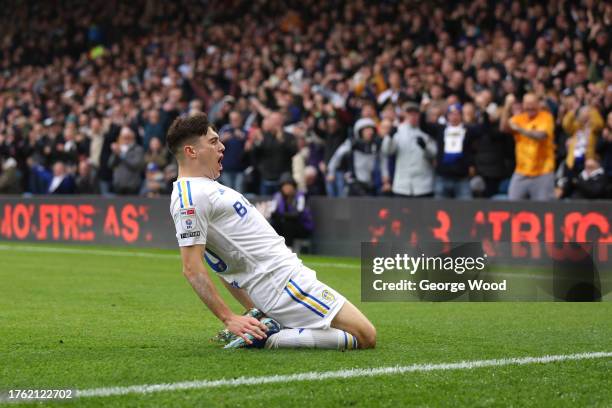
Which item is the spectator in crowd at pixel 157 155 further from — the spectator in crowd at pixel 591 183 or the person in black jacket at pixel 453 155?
the spectator in crowd at pixel 591 183

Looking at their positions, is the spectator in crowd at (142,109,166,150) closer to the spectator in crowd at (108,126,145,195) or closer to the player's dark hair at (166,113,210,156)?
the spectator in crowd at (108,126,145,195)

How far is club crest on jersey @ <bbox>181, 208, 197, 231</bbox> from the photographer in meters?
6.65

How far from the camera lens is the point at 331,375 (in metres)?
5.96

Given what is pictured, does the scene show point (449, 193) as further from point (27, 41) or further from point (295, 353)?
point (27, 41)

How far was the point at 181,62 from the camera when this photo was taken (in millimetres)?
26875

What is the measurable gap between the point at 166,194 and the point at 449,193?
20.3 feet

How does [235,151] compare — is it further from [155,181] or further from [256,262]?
[256,262]

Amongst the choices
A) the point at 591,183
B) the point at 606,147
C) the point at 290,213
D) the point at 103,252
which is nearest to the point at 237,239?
the point at 591,183

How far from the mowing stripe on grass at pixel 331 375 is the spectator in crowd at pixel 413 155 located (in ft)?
31.7

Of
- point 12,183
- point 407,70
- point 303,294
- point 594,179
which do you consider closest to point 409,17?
point 407,70

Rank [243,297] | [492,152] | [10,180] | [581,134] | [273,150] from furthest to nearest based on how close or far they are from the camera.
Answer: [10,180] < [273,150] < [492,152] < [581,134] < [243,297]

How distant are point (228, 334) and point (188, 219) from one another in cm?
107

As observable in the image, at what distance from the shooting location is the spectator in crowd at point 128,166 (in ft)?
68.0

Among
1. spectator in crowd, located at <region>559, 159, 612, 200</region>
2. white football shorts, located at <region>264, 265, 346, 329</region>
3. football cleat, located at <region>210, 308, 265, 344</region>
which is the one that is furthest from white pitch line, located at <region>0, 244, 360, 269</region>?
white football shorts, located at <region>264, 265, 346, 329</region>
